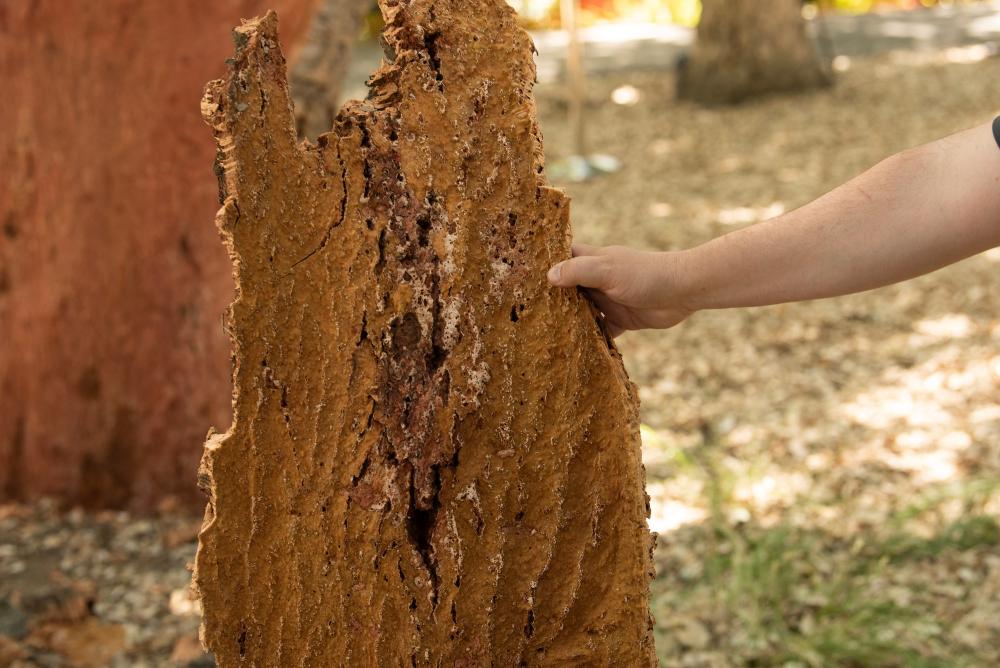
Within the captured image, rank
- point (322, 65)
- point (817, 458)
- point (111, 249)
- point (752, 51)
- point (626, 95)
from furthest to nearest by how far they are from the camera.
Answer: point (626, 95) < point (752, 51) < point (817, 458) < point (322, 65) < point (111, 249)

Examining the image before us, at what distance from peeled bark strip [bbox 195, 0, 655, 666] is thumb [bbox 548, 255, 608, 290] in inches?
0.9

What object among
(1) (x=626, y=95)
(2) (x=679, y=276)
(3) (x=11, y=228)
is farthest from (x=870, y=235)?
(1) (x=626, y=95)

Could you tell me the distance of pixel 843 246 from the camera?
1.40 m

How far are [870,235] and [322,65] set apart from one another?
2213 millimetres

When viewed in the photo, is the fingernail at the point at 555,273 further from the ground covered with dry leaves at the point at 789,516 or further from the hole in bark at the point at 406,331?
the ground covered with dry leaves at the point at 789,516

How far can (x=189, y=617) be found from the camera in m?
2.74

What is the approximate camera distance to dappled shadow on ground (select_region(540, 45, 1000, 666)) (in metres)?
2.52

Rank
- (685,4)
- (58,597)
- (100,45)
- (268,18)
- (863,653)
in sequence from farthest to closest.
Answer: (685,4) < (100,45) < (58,597) < (863,653) < (268,18)

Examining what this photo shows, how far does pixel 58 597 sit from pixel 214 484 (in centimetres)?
161

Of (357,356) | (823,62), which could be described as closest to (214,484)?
(357,356)

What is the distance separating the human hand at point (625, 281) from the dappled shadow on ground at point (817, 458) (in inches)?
46.4

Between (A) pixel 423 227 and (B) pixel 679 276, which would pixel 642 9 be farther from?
(A) pixel 423 227

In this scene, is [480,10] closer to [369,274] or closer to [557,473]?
[369,274]

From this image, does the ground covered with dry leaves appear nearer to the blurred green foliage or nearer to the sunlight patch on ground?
the sunlight patch on ground
